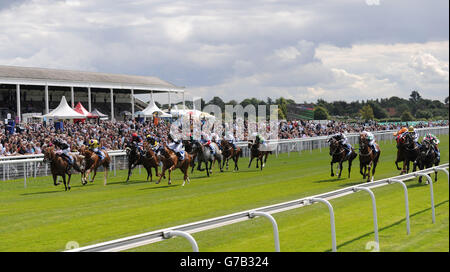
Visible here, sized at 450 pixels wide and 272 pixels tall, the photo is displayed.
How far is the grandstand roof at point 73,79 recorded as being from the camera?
3388 centimetres

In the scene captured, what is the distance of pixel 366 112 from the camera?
37.0 metres

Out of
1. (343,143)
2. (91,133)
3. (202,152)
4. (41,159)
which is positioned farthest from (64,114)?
(343,143)

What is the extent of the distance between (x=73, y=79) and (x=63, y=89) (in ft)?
17.6

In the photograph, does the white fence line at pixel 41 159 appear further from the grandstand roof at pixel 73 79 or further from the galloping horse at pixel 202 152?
the grandstand roof at pixel 73 79

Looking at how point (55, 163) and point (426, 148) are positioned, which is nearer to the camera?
point (426, 148)

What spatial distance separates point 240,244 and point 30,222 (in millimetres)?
4711

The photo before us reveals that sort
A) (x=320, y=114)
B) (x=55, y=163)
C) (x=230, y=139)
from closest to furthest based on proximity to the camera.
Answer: (x=55, y=163)
(x=230, y=139)
(x=320, y=114)

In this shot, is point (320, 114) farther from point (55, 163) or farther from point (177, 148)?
point (55, 163)

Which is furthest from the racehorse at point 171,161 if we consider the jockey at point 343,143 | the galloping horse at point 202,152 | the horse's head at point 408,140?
the horse's head at point 408,140

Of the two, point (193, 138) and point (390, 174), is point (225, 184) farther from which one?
point (390, 174)

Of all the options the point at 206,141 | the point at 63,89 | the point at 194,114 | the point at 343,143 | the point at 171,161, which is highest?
the point at 63,89

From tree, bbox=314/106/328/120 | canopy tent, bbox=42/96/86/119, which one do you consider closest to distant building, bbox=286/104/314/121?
tree, bbox=314/106/328/120

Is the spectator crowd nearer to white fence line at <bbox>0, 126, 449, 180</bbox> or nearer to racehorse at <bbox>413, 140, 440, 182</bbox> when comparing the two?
white fence line at <bbox>0, 126, 449, 180</bbox>
